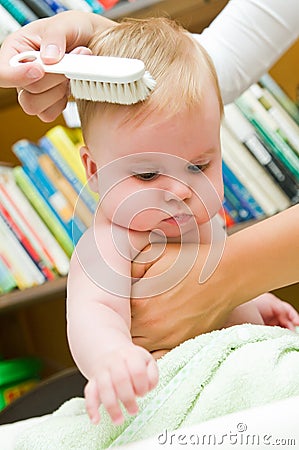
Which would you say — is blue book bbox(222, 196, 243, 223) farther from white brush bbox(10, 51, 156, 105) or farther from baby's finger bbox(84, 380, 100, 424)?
baby's finger bbox(84, 380, 100, 424)

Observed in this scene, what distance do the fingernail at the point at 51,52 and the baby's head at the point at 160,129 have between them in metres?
0.06

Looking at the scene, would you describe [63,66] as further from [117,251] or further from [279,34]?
[279,34]

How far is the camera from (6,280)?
5.51 feet

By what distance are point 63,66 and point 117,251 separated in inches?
7.3

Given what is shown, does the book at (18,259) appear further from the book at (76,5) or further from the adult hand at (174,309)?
the adult hand at (174,309)

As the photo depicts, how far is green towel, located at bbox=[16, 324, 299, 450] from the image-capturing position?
22.8 inches

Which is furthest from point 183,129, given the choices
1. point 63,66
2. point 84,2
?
point 84,2

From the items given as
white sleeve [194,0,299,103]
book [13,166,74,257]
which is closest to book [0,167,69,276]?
book [13,166,74,257]

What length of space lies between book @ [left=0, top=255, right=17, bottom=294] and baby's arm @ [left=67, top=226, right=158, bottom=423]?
3.09 ft

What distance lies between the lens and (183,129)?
708 millimetres

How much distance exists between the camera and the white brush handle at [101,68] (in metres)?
0.64

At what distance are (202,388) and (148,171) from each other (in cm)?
22

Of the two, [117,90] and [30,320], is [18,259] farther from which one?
[117,90]

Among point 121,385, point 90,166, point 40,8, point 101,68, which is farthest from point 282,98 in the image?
point 121,385
